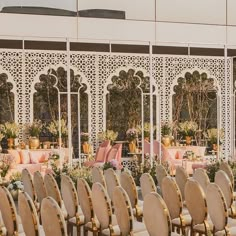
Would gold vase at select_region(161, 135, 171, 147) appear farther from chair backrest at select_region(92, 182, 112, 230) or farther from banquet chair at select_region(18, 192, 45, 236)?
banquet chair at select_region(18, 192, 45, 236)

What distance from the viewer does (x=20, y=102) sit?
1412cm

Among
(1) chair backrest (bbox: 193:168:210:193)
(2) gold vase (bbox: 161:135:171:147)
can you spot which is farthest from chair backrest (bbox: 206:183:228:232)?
(2) gold vase (bbox: 161:135:171:147)

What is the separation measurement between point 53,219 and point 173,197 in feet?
4.95

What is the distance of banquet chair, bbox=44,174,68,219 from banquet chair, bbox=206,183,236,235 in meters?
1.50

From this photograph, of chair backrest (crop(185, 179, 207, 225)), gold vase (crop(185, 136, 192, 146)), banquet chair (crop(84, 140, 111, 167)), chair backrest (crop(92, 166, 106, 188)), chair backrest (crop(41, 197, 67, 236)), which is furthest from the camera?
gold vase (crop(185, 136, 192, 146))

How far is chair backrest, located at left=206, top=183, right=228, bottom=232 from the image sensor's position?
490 cm

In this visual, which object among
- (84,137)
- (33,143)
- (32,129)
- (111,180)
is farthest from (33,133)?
(111,180)

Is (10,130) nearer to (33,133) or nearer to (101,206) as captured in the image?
(33,133)

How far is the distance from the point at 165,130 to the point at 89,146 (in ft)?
6.62

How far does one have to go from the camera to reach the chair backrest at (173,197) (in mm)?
5355

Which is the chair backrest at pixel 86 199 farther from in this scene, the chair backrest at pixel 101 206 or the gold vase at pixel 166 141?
the gold vase at pixel 166 141

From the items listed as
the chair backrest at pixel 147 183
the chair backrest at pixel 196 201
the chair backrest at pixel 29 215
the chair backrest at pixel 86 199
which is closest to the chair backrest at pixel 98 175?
the chair backrest at pixel 147 183

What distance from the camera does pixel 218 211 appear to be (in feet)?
16.3

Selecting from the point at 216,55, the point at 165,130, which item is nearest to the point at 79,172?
the point at 165,130
